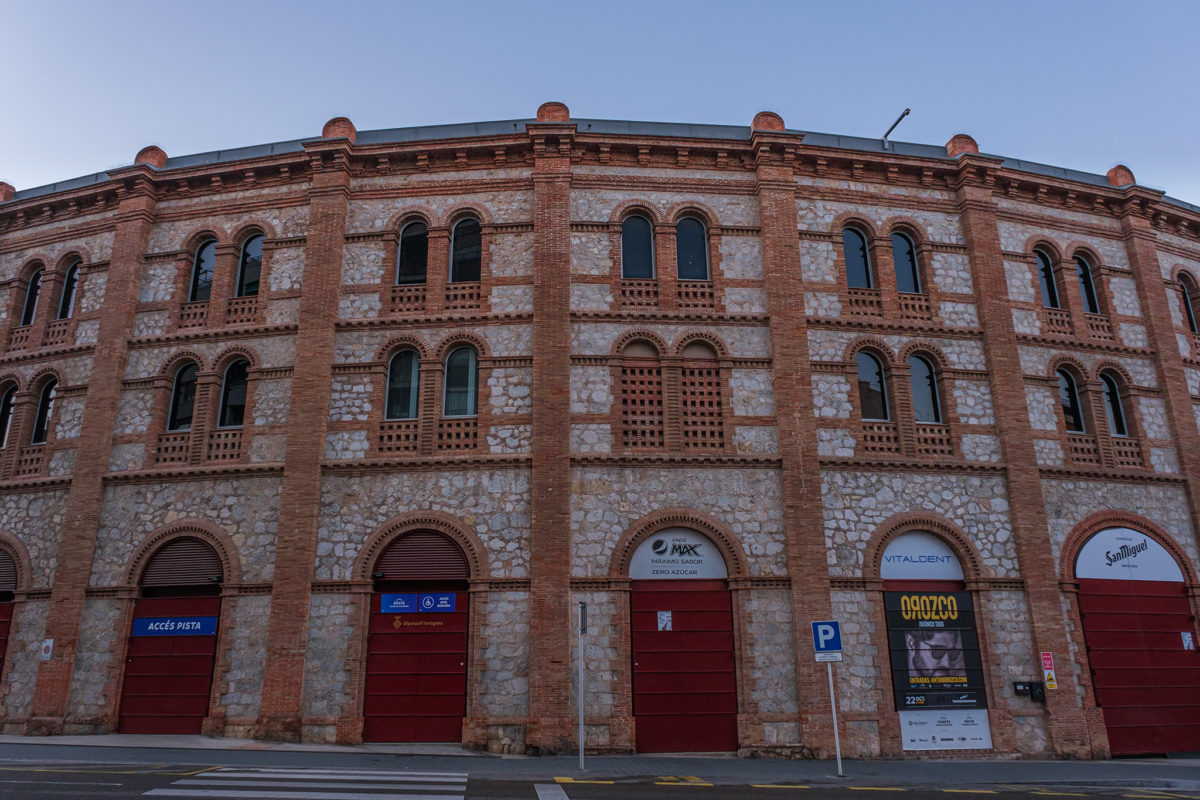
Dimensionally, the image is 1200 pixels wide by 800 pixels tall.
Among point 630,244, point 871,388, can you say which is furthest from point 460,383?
point 871,388

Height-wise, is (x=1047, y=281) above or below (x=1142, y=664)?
above

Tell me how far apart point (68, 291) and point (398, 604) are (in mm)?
12822

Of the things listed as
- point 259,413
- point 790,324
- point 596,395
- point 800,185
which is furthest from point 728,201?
point 259,413

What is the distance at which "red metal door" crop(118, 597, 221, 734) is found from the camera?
16297 mm

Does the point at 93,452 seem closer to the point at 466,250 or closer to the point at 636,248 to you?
the point at 466,250

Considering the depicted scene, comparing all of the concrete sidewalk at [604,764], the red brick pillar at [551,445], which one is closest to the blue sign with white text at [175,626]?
the concrete sidewalk at [604,764]

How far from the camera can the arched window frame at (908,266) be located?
64.5ft

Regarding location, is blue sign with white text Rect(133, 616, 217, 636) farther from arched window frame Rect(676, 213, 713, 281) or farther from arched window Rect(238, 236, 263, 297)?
arched window frame Rect(676, 213, 713, 281)

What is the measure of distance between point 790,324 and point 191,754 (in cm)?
1468

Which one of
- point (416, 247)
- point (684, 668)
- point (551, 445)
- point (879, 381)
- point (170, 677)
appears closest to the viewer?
point (684, 668)

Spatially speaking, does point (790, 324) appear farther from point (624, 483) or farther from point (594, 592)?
point (594, 592)

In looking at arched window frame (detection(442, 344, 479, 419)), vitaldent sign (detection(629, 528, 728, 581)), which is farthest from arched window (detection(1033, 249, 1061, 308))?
arched window frame (detection(442, 344, 479, 419))

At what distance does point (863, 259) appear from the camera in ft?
64.8

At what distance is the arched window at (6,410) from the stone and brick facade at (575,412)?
2.11ft
